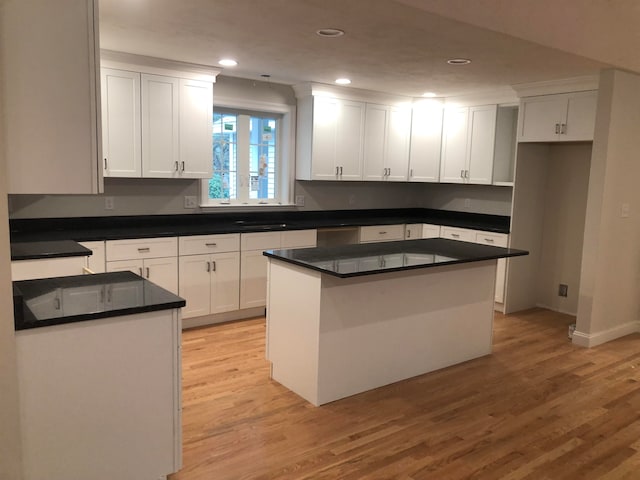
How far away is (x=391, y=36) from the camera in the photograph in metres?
3.32

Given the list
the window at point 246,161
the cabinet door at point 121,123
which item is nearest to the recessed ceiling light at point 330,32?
the cabinet door at point 121,123

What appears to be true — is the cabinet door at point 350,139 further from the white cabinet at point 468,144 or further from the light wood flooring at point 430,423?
the light wood flooring at point 430,423

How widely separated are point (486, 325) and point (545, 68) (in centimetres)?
213

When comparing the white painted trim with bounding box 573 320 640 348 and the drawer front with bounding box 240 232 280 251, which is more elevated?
the drawer front with bounding box 240 232 280 251

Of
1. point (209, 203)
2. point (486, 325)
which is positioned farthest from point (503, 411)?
point (209, 203)

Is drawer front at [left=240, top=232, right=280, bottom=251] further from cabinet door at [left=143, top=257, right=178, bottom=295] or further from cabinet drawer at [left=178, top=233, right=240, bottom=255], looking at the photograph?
cabinet door at [left=143, top=257, right=178, bottom=295]

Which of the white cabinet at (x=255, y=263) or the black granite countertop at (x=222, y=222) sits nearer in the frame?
the black granite countertop at (x=222, y=222)

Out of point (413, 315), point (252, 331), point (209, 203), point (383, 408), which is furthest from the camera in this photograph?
point (209, 203)

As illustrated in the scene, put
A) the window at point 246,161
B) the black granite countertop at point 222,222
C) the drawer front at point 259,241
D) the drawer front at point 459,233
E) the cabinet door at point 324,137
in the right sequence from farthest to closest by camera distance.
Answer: the drawer front at point 459,233 < the cabinet door at point 324,137 < the window at point 246,161 < the drawer front at point 259,241 < the black granite countertop at point 222,222

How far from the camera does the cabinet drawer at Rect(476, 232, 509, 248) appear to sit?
5305mm

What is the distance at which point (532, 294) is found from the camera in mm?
5711

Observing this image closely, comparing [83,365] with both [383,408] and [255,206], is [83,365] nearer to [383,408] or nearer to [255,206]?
[383,408]

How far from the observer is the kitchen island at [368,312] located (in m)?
3.18

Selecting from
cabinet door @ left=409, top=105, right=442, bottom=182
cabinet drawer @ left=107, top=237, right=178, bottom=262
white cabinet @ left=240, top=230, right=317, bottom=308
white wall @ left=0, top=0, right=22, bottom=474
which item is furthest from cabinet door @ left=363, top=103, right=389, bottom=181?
white wall @ left=0, top=0, right=22, bottom=474
